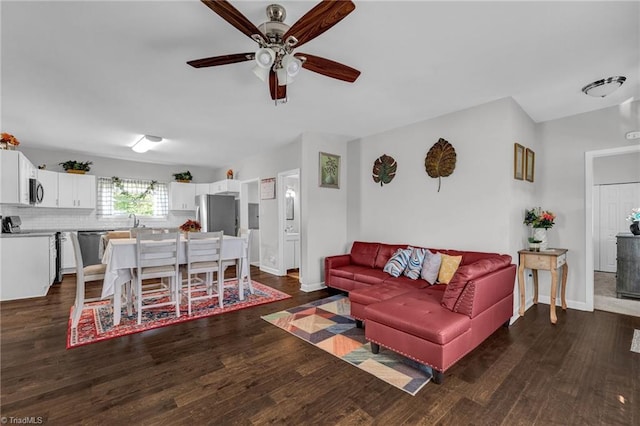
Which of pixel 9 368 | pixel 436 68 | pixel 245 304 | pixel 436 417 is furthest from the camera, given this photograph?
pixel 245 304

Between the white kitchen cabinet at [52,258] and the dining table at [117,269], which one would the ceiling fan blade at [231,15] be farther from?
the white kitchen cabinet at [52,258]

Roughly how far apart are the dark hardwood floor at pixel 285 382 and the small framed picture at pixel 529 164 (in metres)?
1.86

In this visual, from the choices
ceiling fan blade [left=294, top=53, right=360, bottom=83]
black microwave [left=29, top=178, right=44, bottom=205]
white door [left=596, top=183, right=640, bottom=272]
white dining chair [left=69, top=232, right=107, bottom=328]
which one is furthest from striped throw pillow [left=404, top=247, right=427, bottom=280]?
black microwave [left=29, top=178, right=44, bottom=205]

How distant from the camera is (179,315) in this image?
345 cm

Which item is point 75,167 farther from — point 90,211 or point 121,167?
point 90,211

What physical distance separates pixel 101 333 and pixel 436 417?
326 centimetres

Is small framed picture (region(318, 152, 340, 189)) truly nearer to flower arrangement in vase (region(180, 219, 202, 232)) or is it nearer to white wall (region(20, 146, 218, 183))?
flower arrangement in vase (region(180, 219, 202, 232))

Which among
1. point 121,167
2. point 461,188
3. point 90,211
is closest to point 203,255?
point 461,188

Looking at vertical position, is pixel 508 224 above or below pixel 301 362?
above

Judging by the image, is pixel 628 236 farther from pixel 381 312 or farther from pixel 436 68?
pixel 381 312

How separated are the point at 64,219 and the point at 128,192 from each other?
132cm

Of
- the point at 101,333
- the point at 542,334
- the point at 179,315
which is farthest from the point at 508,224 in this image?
the point at 101,333

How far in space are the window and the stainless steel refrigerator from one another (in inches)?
40.3

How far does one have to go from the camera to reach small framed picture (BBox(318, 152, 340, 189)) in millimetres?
4848
